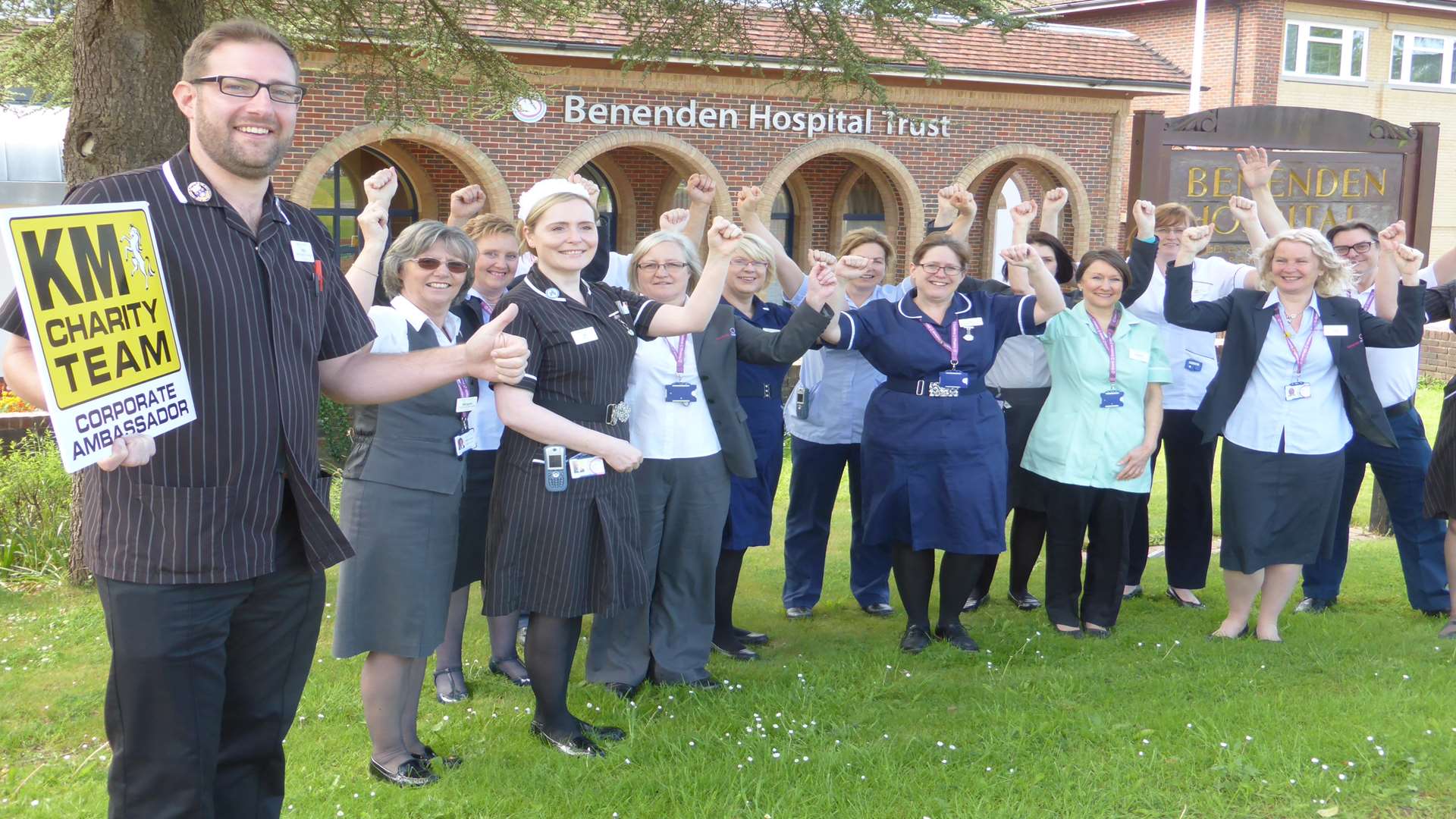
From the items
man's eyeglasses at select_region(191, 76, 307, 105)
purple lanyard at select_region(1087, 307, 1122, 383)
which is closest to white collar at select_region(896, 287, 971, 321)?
purple lanyard at select_region(1087, 307, 1122, 383)

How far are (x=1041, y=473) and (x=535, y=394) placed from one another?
2.76 m

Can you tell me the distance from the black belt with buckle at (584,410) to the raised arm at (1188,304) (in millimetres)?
2894

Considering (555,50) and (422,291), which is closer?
(422,291)

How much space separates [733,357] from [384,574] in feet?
6.10

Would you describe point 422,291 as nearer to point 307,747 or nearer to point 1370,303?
point 307,747

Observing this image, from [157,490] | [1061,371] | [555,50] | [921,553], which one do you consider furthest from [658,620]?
[555,50]

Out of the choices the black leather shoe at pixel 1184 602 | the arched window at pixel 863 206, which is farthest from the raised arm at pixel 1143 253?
the arched window at pixel 863 206

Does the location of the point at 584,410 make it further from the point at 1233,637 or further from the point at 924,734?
the point at 1233,637

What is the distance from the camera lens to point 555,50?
16.6 metres

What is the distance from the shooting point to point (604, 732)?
15.1ft

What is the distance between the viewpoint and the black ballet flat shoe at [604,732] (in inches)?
179

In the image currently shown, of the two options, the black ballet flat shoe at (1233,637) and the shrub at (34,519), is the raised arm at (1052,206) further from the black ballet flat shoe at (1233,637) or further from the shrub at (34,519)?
the shrub at (34,519)

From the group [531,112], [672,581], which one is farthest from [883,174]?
[672,581]

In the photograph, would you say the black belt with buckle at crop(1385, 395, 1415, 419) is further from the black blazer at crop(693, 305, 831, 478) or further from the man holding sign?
the man holding sign
